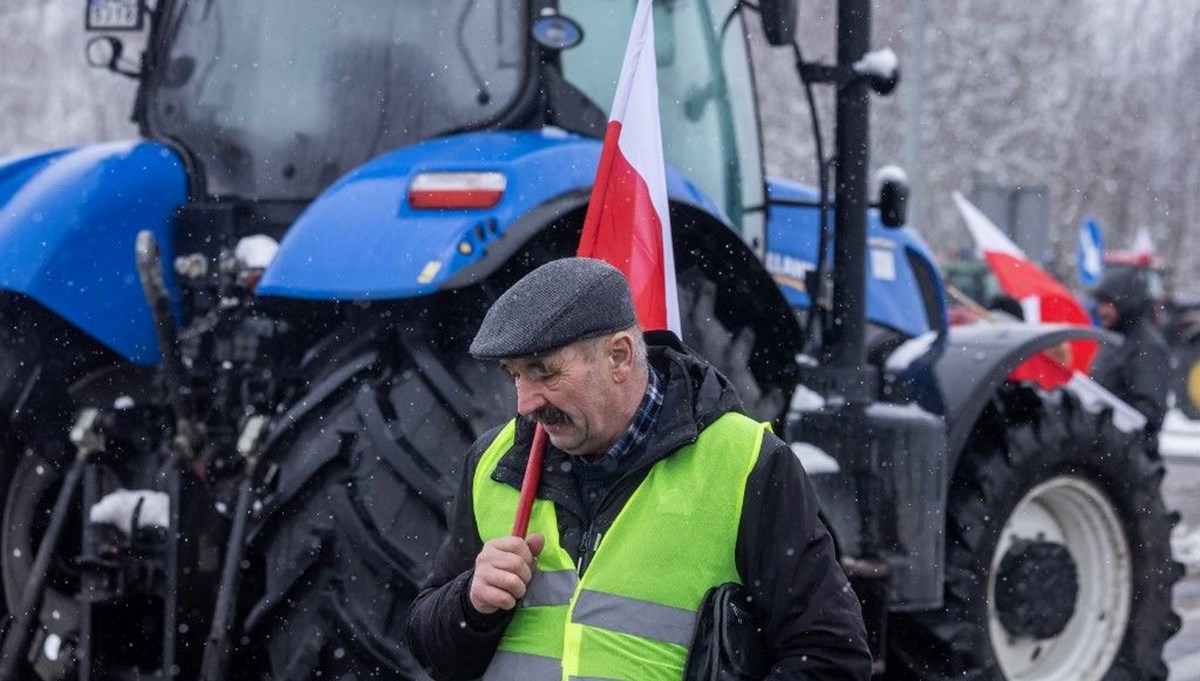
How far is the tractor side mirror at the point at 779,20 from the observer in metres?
4.50

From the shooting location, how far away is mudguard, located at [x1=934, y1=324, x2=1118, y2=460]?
505 cm

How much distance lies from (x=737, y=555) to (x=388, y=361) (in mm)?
1492

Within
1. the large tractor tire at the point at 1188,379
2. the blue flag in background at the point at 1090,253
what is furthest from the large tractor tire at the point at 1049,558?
the large tractor tire at the point at 1188,379

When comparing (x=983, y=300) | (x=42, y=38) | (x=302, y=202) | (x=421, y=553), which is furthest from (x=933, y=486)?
(x=42, y=38)


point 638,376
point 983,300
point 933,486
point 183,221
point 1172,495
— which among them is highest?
point 638,376

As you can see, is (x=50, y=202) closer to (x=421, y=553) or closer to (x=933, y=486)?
(x=421, y=553)

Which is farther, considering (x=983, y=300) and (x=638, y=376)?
(x=983, y=300)

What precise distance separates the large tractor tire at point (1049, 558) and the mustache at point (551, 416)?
8.21ft

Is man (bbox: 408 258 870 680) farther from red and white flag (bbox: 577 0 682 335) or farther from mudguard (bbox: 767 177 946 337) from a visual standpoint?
Answer: mudguard (bbox: 767 177 946 337)

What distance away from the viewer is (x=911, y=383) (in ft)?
17.1

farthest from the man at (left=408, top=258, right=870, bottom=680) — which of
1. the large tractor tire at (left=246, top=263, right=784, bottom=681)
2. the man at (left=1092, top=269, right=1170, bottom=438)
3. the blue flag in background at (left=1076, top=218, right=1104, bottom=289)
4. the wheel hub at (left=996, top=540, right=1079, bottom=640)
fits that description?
the blue flag in background at (left=1076, top=218, right=1104, bottom=289)

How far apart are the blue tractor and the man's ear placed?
1.08 meters

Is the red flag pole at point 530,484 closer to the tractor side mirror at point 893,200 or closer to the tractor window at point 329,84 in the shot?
the tractor window at point 329,84

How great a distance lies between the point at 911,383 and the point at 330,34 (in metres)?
2.03
